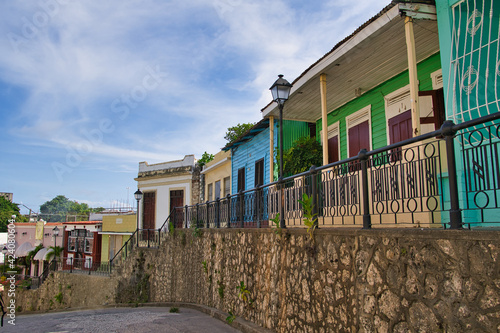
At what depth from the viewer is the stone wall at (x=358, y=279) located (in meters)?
3.17

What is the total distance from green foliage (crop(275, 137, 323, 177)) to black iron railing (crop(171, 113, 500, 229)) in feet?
9.70

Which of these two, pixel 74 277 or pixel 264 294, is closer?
pixel 264 294

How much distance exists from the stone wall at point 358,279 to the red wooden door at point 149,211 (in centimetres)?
1654

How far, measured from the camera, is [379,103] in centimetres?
936

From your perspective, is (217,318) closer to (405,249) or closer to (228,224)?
(228,224)

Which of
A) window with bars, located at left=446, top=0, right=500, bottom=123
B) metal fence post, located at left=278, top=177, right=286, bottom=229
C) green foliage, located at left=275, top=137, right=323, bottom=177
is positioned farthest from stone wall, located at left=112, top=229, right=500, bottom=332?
green foliage, located at left=275, top=137, right=323, bottom=177

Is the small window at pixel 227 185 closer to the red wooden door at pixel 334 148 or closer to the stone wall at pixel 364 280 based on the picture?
the red wooden door at pixel 334 148

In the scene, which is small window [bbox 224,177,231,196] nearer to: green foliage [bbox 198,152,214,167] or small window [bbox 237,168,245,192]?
small window [bbox 237,168,245,192]

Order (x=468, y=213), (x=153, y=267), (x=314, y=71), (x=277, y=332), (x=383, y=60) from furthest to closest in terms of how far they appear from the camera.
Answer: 1. (x=153, y=267)
2. (x=314, y=71)
3. (x=383, y=60)
4. (x=277, y=332)
5. (x=468, y=213)

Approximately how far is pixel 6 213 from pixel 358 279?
62.8m

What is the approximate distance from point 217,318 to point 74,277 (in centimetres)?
1683

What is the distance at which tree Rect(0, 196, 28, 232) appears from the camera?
2105 inches

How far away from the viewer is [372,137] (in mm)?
9508

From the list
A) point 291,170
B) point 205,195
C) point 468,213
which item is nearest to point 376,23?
point 468,213
